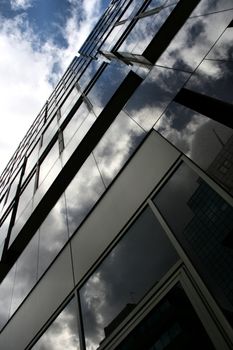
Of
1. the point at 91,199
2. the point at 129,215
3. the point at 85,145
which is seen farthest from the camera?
the point at 85,145

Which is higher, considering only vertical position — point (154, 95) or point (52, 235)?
point (52, 235)

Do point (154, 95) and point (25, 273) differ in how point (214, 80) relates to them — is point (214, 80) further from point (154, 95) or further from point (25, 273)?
point (25, 273)

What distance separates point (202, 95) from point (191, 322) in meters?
3.47

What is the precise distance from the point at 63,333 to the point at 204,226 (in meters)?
3.79

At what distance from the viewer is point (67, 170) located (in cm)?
942

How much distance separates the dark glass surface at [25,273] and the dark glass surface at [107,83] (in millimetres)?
4718

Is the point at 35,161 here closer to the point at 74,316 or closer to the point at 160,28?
the point at 160,28

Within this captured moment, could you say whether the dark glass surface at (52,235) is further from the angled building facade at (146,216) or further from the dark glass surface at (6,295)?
the dark glass surface at (6,295)

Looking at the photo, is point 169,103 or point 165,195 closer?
point 165,195

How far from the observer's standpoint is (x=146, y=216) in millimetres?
5453

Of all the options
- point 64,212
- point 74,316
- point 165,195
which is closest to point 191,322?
point 165,195

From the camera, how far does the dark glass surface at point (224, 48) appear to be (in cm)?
522

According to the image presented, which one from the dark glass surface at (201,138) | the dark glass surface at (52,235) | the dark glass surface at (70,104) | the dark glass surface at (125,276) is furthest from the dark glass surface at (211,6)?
the dark glass surface at (70,104)

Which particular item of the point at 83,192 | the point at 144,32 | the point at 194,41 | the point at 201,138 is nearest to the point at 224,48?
the point at 194,41
